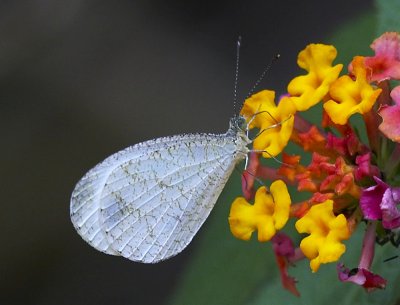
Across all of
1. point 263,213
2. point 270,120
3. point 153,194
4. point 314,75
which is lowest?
point 153,194

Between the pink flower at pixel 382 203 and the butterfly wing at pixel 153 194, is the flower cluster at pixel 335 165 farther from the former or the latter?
the butterfly wing at pixel 153 194

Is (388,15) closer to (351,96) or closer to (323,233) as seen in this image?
(351,96)

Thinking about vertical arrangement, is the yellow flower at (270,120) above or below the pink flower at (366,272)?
above

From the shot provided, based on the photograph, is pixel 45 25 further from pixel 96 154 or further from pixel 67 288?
pixel 67 288

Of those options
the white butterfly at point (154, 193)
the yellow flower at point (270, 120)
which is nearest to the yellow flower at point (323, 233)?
the yellow flower at point (270, 120)

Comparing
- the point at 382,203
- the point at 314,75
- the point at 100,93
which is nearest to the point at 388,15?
the point at 314,75
